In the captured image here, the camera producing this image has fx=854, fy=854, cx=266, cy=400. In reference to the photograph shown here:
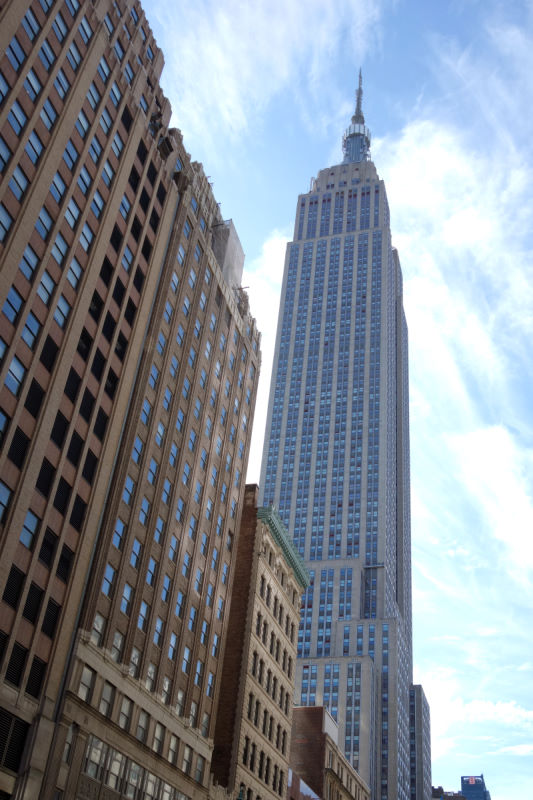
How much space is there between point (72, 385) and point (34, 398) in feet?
15.9

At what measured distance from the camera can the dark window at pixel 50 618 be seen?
48.0 meters

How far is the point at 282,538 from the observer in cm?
8750

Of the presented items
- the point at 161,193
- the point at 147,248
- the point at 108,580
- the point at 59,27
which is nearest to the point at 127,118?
the point at 161,193

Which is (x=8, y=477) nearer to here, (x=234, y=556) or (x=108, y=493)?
(x=108, y=493)

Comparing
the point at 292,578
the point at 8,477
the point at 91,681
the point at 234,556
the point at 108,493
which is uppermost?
the point at 292,578

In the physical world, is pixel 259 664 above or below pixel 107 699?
above

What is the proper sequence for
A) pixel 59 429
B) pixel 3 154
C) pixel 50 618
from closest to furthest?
pixel 50 618
pixel 3 154
pixel 59 429

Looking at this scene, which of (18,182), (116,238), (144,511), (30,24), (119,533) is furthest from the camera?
(116,238)

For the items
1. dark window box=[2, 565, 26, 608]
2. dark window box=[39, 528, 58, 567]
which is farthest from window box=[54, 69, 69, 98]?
dark window box=[2, 565, 26, 608]

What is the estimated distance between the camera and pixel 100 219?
196ft

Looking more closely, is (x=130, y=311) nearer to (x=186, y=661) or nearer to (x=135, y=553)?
(x=135, y=553)

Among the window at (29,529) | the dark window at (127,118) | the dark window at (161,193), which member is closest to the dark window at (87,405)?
the window at (29,529)

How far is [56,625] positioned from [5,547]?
22.6ft

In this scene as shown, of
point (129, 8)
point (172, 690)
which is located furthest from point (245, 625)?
point (129, 8)
